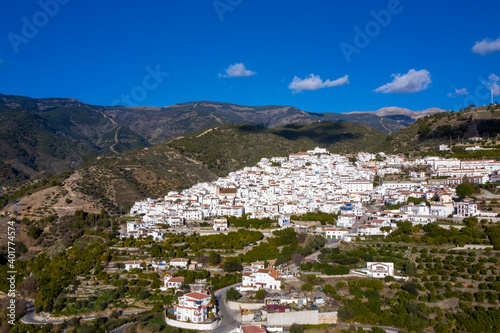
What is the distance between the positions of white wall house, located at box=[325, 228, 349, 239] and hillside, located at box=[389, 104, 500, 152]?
2329cm

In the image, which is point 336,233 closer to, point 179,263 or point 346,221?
point 346,221

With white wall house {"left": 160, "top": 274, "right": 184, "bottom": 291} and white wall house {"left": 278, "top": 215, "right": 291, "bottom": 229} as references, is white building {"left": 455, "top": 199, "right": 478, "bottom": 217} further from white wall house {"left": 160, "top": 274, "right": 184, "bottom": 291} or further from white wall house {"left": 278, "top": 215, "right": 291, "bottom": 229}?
white wall house {"left": 160, "top": 274, "right": 184, "bottom": 291}

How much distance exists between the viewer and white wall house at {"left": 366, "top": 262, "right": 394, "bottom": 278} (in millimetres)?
21656

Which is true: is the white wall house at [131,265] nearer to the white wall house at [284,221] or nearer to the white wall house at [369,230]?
the white wall house at [284,221]

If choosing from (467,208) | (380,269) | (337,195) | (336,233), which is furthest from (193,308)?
(337,195)

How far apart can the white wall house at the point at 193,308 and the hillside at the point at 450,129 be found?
115 ft

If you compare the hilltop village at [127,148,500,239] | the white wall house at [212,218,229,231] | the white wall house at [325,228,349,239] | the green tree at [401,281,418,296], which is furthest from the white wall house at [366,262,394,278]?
the white wall house at [212,218,229,231]

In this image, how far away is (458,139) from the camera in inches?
1853

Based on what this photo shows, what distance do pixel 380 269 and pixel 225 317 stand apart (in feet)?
27.1

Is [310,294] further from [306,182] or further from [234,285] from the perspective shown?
[306,182]

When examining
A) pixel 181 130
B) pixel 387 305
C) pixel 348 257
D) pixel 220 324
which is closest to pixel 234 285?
pixel 220 324

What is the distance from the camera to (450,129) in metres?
49.0

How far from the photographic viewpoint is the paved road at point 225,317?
719 inches

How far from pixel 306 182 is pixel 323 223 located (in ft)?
37.1
